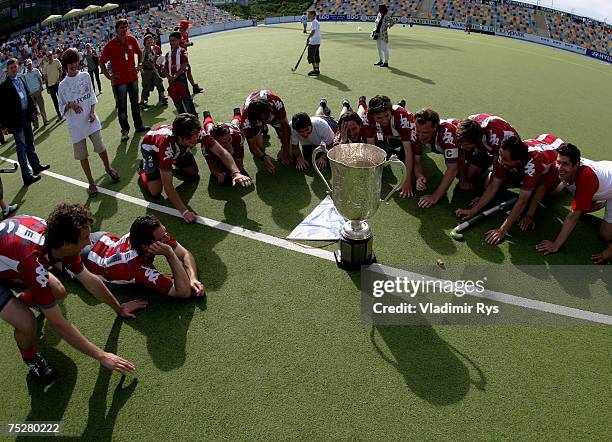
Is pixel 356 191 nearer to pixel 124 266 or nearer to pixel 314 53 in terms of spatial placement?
pixel 124 266

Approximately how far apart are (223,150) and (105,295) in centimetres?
270

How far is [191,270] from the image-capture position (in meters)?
3.89

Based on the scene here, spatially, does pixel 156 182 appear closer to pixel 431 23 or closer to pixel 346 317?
pixel 346 317

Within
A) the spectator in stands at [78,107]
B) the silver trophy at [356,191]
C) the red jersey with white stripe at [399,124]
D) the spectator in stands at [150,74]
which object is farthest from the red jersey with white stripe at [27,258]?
the spectator in stands at [150,74]

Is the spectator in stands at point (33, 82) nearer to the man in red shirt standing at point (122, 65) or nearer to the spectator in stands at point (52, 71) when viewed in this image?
the spectator in stands at point (52, 71)

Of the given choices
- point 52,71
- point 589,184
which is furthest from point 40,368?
point 52,71

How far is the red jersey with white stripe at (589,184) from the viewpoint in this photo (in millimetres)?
4031

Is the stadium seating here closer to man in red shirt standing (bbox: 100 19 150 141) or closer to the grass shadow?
man in red shirt standing (bbox: 100 19 150 141)

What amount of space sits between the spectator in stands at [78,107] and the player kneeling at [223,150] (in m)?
1.61

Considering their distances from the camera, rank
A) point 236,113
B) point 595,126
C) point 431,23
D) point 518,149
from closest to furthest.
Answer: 1. point 518,149
2. point 236,113
3. point 595,126
4. point 431,23

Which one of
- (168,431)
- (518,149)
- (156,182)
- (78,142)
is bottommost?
(168,431)

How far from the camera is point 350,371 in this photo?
10.1ft

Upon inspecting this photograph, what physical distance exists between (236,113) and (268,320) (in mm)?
4331

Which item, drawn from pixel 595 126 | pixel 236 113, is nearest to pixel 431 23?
pixel 595 126
